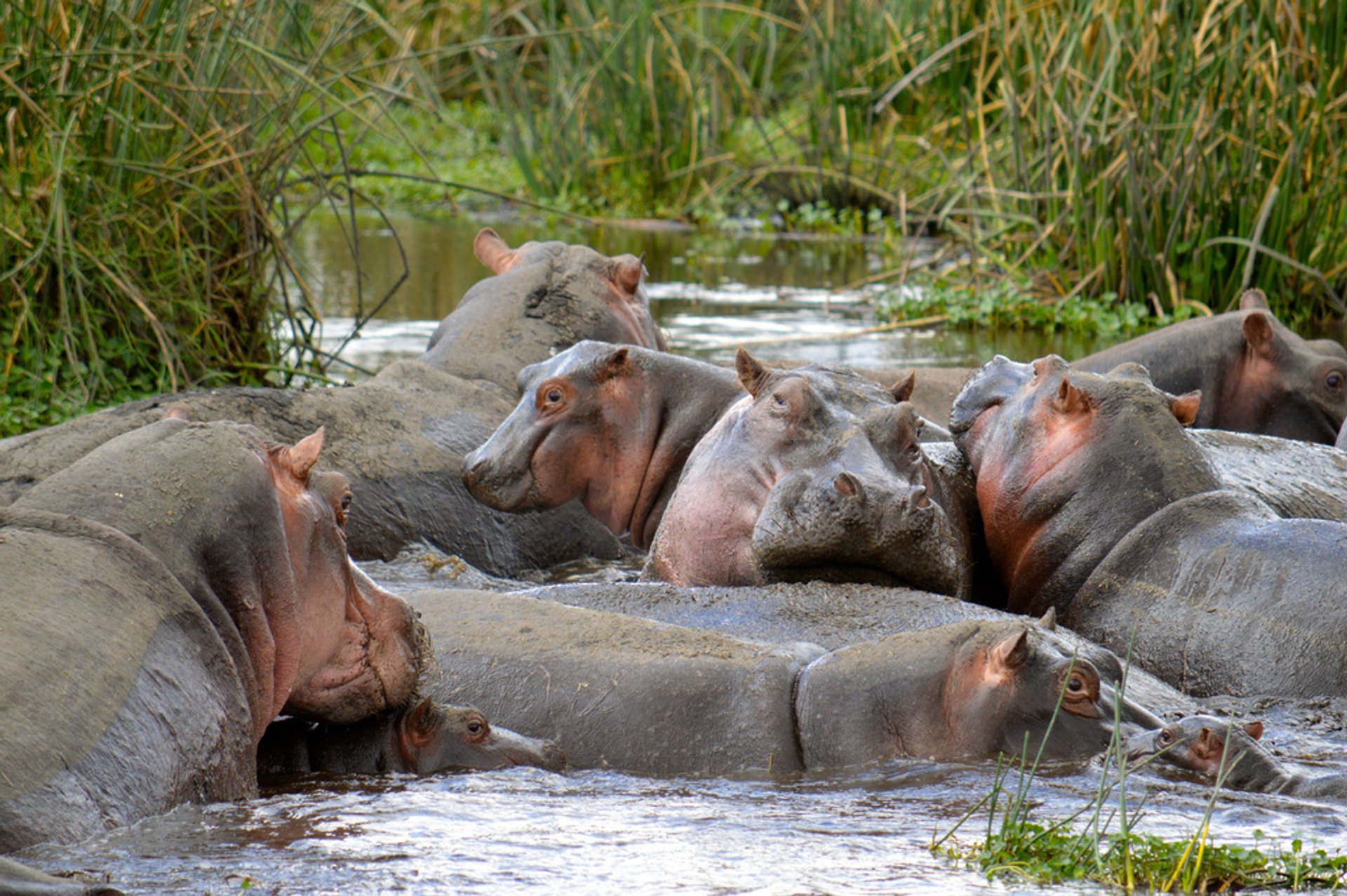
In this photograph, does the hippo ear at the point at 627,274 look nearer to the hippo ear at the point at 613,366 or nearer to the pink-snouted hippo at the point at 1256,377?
the hippo ear at the point at 613,366

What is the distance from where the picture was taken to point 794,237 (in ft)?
46.9

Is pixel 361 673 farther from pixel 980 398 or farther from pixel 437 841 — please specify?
pixel 980 398

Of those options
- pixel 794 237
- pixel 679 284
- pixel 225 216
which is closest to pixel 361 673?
pixel 225 216

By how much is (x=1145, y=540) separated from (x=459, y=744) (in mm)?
1951

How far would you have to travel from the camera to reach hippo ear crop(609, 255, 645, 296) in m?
7.10

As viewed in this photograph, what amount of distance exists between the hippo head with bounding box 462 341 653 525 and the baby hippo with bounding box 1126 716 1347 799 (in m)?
2.49

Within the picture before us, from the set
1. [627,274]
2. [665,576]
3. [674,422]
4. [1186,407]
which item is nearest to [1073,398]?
[1186,407]

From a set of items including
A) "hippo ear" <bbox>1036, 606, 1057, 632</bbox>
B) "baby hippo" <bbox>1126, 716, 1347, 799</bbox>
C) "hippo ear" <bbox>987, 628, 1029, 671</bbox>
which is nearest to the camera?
"baby hippo" <bbox>1126, 716, 1347, 799</bbox>

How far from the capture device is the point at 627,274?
23.3ft

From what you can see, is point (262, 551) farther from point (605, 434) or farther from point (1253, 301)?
point (1253, 301)

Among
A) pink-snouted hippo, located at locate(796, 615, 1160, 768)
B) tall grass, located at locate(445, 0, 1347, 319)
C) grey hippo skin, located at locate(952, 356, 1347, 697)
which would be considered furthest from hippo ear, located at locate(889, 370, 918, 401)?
tall grass, located at locate(445, 0, 1347, 319)

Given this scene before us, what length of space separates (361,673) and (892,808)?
1.04 m

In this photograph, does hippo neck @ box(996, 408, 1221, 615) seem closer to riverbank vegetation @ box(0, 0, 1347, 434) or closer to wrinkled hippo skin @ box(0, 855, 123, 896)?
riverbank vegetation @ box(0, 0, 1347, 434)

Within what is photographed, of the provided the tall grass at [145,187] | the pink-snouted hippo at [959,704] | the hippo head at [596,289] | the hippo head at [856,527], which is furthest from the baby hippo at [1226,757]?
the hippo head at [596,289]
